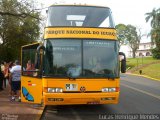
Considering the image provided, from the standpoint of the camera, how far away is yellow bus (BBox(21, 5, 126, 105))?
1285cm

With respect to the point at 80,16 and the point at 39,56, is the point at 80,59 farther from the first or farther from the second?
the point at 80,16

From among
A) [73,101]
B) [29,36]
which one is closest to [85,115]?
[73,101]

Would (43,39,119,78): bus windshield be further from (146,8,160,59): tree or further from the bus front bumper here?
(146,8,160,59): tree

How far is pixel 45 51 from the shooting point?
13039 mm

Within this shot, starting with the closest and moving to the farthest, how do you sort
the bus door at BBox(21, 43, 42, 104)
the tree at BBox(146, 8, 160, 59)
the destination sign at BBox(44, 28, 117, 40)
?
1. the destination sign at BBox(44, 28, 117, 40)
2. the bus door at BBox(21, 43, 42, 104)
3. the tree at BBox(146, 8, 160, 59)

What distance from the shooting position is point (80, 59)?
13078 mm

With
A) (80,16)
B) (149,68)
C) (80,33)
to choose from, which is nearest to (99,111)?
(80,33)

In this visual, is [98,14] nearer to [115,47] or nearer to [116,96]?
[115,47]

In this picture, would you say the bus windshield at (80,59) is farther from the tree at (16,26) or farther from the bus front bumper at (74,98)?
the tree at (16,26)

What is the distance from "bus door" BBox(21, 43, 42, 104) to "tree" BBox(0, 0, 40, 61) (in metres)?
8.44

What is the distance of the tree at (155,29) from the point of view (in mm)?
84688

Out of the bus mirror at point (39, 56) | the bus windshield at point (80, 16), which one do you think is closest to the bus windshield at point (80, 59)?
the bus mirror at point (39, 56)

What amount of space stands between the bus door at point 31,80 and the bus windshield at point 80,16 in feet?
4.02

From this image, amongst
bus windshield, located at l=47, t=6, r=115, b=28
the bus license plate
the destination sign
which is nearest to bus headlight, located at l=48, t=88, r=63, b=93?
the bus license plate
